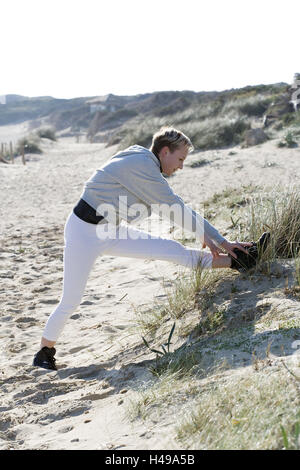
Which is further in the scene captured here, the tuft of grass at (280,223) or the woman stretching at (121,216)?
the tuft of grass at (280,223)

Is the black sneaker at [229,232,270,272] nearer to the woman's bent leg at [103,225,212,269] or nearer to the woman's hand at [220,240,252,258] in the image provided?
the woman's hand at [220,240,252,258]

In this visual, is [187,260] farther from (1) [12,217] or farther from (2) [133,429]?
(1) [12,217]

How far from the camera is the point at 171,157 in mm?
3645

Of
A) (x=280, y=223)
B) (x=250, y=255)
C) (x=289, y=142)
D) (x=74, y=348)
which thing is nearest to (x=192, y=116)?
(x=289, y=142)

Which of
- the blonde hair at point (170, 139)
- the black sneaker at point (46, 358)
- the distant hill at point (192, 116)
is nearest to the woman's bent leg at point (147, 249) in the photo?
the blonde hair at point (170, 139)

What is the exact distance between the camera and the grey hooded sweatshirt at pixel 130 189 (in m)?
3.52

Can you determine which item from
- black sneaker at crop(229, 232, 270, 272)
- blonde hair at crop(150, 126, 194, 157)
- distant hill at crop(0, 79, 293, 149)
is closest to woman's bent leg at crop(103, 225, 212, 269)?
black sneaker at crop(229, 232, 270, 272)

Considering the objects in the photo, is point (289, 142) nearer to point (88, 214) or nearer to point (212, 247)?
point (212, 247)

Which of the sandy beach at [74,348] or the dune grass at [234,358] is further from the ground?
the dune grass at [234,358]

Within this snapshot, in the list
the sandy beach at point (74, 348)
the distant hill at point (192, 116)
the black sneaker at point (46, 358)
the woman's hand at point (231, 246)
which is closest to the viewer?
the sandy beach at point (74, 348)

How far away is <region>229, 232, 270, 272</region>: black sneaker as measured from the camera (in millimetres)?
3982

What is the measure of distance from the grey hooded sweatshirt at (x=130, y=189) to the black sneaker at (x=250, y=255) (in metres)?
0.52

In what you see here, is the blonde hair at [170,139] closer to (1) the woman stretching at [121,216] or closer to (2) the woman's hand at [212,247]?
(1) the woman stretching at [121,216]
